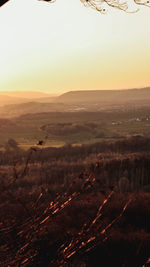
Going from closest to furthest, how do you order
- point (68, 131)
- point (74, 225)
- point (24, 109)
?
1. point (74, 225)
2. point (68, 131)
3. point (24, 109)

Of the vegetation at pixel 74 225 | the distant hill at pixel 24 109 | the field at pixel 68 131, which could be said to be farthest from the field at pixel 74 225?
the distant hill at pixel 24 109

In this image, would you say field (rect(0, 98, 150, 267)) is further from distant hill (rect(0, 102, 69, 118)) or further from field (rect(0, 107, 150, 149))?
distant hill (rect(0, 102, 69, 118))

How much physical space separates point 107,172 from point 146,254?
14.4m

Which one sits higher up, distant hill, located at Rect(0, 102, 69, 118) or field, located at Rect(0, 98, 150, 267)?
distant hill, located at Rect(0, 102, 69, 118)

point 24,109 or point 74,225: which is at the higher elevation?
point 24,109

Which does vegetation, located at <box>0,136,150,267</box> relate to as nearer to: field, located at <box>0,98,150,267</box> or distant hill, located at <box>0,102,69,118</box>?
field, located at <box>0,98,150,267</box>

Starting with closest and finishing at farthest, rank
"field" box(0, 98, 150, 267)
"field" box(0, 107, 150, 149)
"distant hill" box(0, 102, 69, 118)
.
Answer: "field" box(0, 98, 150, 267) < "field" box(0, 107, 150, 149) < "distant hill" box(0, 102, 69, 118)

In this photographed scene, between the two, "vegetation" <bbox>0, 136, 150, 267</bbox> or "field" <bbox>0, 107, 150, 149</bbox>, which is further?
"field" <bbox>0, 107, 150, 149</bbox>

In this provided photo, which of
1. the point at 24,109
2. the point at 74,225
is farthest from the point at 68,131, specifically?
the point at 24,109

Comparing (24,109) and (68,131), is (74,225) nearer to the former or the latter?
(68,131)

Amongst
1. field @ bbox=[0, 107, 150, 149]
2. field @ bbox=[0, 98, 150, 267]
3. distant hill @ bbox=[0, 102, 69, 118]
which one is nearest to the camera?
field @ bbox=[0, 98, 150, 267]

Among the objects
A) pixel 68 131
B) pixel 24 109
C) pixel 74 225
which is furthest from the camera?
pixel 24 109

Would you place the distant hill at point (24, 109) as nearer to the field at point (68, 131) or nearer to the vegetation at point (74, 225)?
the field at point (68, 131)

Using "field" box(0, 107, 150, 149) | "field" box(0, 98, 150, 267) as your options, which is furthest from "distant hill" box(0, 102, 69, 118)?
"field" box(0, 98, 150, 267)
